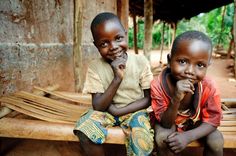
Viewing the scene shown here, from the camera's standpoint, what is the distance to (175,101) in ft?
4.21

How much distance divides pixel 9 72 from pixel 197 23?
83.1 feet

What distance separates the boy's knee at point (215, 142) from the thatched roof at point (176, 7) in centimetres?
730

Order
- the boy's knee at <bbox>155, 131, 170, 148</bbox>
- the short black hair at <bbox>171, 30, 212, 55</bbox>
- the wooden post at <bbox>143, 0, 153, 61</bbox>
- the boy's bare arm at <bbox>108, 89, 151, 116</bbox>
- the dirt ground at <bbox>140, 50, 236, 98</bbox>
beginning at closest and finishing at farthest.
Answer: the short black hair at <bbox>171, 30, 212, 55</bbox>, the boy's knee at <bbox>155, 131, 170, 148</bbox>, the boy's bare arm at <bbox>108, 89, 151, 116</bbox>, the dirt ground at <bbox>140, 50, 236, 98</bbox>, the wooden post at <bbox>143, 0, 153, 61</bbox>

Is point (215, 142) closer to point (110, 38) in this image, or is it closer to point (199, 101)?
point (199, 101)

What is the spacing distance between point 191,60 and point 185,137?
0.45 m

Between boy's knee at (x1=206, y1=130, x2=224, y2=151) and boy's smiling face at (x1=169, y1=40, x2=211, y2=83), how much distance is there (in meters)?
0.38

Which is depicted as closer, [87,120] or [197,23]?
[87,120]

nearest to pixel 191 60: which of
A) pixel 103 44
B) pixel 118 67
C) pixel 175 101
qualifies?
pixel 175 101

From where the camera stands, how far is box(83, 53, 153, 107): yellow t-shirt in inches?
64.6

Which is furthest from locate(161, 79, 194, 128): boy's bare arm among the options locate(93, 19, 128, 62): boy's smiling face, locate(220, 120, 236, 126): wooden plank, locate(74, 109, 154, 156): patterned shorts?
locate(220, 120, 236, 126): wooden plank

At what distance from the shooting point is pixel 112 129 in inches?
63.5

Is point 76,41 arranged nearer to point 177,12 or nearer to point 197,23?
point 177,12

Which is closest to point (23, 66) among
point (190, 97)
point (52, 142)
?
point (52, 142)

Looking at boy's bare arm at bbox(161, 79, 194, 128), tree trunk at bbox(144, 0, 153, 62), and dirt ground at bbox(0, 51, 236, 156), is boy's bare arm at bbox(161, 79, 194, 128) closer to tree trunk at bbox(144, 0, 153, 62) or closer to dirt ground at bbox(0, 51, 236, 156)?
dirt ground at bbox(0, 51, 236, 156)
